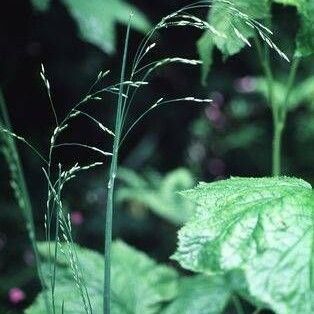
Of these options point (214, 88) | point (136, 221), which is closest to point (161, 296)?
point (136, 221)

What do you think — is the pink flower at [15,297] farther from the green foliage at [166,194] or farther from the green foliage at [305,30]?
the green foliage at [305,30]

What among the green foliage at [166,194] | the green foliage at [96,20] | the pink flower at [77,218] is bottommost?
the pink flower at [77,218]

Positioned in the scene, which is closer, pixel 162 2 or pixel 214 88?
pixel 162 2

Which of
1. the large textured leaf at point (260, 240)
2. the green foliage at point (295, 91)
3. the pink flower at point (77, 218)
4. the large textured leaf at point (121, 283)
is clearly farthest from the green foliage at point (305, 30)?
the green foliage at point (295, 91)

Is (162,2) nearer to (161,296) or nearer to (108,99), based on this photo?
(108,99)

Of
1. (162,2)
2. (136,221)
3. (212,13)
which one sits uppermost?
(212,13)

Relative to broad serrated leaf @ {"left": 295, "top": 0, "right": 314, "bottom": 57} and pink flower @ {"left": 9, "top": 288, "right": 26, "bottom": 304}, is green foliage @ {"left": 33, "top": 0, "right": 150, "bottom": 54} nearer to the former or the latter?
broad serrated leaf @ {"left": 295, "top": 0, "right": 314, "bottom": 57}
